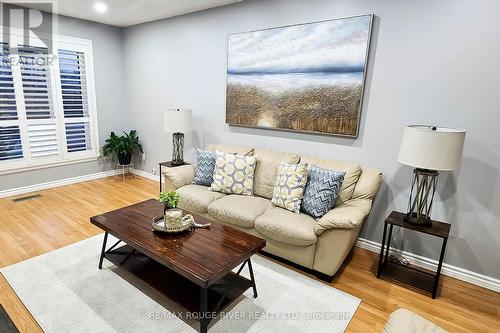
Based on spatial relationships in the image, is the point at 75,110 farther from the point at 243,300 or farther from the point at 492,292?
the point at 492,292

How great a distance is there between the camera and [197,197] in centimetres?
304

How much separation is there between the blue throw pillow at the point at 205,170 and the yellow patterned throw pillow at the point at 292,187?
912mm

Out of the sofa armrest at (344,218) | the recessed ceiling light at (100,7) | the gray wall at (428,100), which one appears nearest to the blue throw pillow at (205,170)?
the gray wall at (428,100)

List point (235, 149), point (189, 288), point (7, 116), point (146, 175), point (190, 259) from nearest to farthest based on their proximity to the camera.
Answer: point (190, 259) → point (189, 288) → point (235, 149) → point (7, 116) → point (146, 175)

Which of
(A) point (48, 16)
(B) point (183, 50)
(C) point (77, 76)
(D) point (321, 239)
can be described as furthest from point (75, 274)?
(A) point (48, 16)

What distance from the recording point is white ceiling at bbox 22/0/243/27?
3.52m

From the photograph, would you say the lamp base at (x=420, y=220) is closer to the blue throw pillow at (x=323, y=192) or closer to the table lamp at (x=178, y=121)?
the blue throw pillow at (x=323, y=192)

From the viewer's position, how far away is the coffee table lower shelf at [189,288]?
1.86m

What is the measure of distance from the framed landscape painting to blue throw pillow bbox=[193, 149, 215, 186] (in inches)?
26.1

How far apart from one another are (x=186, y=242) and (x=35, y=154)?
362 cm

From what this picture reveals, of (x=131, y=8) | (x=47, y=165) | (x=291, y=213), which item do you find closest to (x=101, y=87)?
(x=47, y=165)

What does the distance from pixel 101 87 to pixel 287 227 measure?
4266mm

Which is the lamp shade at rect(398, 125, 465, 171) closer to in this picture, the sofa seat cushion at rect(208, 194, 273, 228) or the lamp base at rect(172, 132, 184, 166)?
the sofa seat cushion at rect(208, 194, 273, 228)

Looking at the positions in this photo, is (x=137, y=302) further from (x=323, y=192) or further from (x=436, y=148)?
(x=436, y=148)
